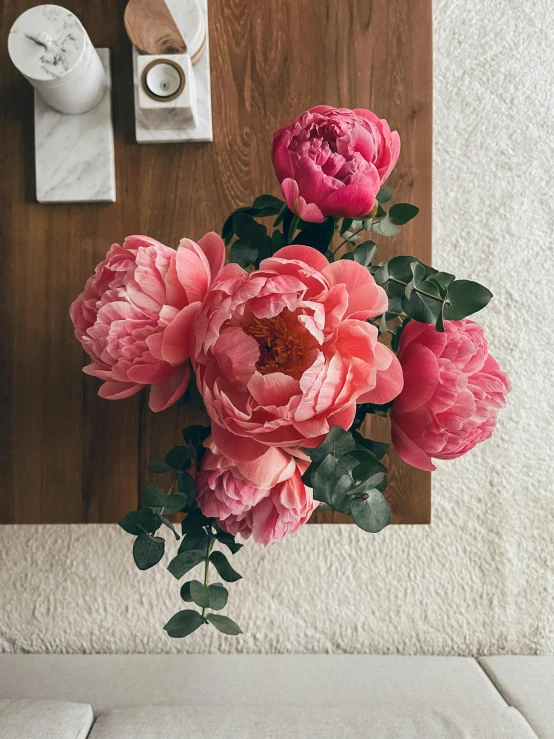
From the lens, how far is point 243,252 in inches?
18.7

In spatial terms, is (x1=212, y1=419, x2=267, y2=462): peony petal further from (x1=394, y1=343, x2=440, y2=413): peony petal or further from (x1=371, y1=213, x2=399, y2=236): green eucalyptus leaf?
(x1=371, y1=213, x2=399, y2=236): green eucalyptus leaf

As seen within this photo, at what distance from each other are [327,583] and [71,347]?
0.54m

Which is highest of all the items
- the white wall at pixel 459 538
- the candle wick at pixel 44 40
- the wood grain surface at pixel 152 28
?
the wood grain surface at pixel 152 28

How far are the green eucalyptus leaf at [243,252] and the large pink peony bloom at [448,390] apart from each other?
0.49ft

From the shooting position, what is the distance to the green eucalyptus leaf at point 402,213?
480mm

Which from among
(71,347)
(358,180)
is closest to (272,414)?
(358,180)

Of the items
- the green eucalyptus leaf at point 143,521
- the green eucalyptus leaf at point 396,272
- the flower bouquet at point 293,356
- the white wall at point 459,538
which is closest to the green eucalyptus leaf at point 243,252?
the flower bouquet at point 293,356

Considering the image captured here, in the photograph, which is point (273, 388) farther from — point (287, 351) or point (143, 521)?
point (143, 521)

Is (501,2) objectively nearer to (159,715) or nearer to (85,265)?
(85,265)

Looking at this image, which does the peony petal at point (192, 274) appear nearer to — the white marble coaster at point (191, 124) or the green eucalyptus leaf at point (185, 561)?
the green eucalyptus leaf at point (185, 561)

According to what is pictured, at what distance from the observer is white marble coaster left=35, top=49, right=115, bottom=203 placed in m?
0.66

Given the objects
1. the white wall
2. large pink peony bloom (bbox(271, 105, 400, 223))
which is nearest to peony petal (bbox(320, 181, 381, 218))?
large pink peony bloom (bbox(271, 105, 400, 223))

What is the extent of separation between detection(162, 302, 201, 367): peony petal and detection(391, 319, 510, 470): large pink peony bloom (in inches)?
6.2

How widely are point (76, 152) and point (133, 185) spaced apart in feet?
0.24
